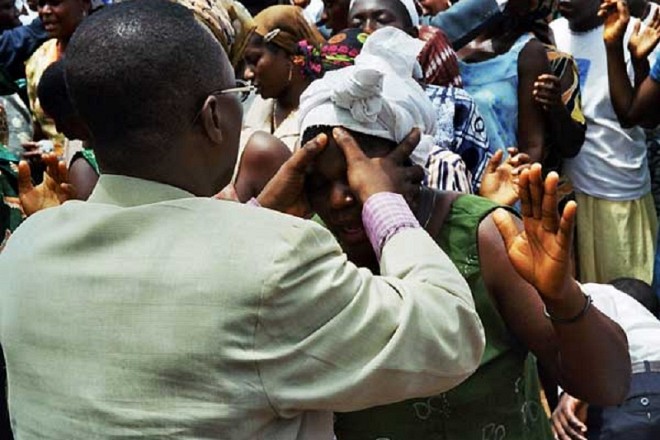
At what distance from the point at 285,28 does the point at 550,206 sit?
105 inches

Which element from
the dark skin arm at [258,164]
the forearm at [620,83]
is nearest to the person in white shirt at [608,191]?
the forearm at [620,83]

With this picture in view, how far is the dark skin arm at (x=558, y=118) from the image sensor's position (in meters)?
4.49

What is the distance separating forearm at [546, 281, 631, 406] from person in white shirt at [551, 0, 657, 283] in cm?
300

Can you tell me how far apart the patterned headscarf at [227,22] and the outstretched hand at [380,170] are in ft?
4.14

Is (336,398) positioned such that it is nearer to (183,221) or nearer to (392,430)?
(183,221)

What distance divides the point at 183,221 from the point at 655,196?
4.12 meters

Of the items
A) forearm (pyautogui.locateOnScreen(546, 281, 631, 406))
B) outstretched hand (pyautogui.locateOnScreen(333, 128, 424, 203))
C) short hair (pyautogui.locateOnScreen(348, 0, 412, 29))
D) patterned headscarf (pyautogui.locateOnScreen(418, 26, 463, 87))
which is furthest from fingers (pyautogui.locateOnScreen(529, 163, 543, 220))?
short hair (pyautogui.locateOnScreen(348, 0, 412, 29))

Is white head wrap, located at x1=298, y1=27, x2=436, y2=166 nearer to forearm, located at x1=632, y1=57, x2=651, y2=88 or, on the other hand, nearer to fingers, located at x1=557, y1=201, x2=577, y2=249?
fingers, located at x1=557, y1=201, x2=577, y2=249

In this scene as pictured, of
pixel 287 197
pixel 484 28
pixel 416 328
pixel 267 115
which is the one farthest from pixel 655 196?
pixel 416 328

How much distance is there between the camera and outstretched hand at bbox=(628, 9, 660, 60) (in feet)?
15.4

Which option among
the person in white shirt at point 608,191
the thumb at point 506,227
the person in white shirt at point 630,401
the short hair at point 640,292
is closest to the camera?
the thumb at point 506,227

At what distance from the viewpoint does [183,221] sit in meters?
Result: 1.56

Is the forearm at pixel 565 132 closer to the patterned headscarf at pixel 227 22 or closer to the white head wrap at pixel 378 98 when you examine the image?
the patterned headscarf at pixel 227 22

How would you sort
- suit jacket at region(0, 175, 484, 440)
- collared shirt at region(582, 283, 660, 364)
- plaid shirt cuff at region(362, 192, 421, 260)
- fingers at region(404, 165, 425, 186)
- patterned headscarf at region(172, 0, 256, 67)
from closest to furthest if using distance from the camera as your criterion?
1. suit jacket at region(0, 175, 484, 440)
2. plaid shirt cuff at region(362, 192, 421, 260)
3. fingers at region(404, 165, 425, 186)
4. collared shirt at region(582, 283, 660, 364)
5. patterned headscarf at region(172, 0, 256, 67)
